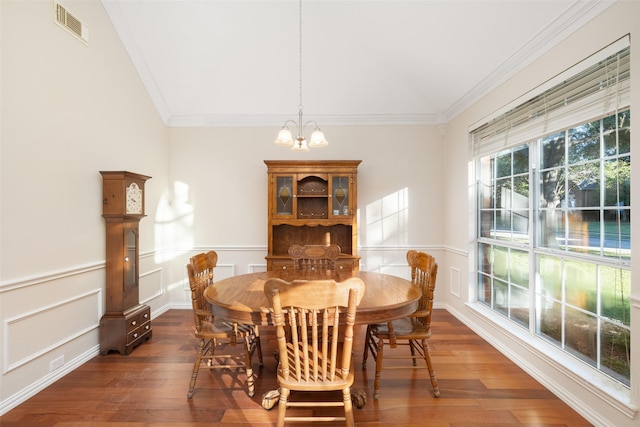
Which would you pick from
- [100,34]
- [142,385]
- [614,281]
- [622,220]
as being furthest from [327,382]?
[100,34]

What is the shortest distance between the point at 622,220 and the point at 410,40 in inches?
94.7

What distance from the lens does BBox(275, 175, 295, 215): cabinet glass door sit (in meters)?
3.94

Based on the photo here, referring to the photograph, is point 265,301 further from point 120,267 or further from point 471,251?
point 471,251

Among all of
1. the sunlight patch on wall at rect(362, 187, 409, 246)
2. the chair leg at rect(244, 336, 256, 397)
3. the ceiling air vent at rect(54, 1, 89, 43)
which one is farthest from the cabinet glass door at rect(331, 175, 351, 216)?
the ceiling air vent at rect(54, 1, 89, 43)

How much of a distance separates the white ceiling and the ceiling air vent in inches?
19.8

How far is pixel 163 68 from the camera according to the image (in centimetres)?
373

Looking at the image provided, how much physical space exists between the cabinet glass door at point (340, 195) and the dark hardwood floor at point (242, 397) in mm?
1698

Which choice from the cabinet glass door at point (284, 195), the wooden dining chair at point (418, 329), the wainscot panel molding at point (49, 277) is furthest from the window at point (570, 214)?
the wainscot panel molding at point (49, 277)

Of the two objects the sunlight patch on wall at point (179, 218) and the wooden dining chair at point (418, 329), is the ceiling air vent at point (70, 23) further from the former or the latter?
the wooden dining chair at point (418, 329)

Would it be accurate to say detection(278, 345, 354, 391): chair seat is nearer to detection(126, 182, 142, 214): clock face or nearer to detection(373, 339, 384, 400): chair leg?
detection(373, 339, 384, 400): chair leg

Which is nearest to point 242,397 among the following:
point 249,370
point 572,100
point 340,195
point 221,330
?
point 249,370

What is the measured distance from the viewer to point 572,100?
7.15 feet

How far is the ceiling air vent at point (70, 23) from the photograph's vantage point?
8.21ft

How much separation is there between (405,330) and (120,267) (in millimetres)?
2625
